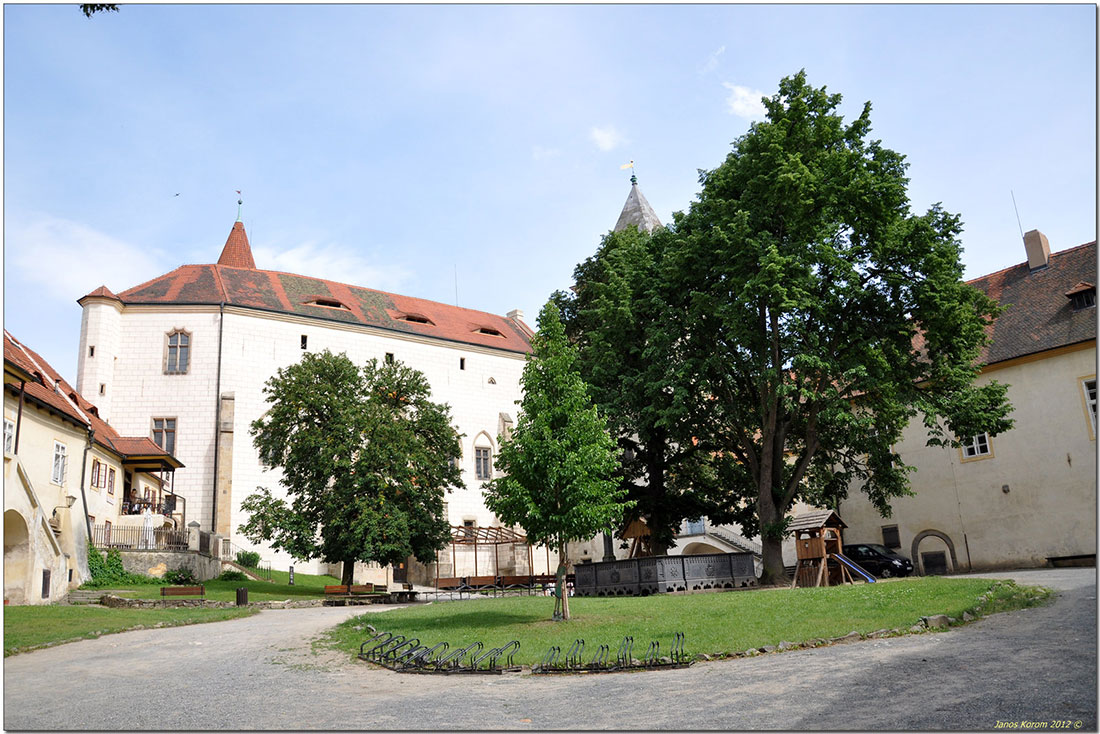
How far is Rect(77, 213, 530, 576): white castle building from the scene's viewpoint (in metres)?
44.9

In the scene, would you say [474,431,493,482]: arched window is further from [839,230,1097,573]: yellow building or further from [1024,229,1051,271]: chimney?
[1024,229,1051,271]: chimney

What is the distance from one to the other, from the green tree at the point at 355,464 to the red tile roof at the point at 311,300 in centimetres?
1625

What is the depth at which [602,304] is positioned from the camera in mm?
30047

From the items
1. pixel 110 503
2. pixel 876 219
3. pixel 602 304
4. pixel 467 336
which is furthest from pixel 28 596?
pixel 467 336

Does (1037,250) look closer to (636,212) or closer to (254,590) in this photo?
(636,212)

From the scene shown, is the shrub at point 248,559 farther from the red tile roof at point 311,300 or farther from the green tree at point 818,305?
the green tree at point 818,305

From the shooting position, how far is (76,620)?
19.1 metres

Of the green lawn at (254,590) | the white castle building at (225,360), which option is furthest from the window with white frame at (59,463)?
the white castle building at (225,360)

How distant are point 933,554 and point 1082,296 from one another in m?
12.0

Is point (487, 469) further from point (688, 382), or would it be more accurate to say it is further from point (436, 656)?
point (436, 656)

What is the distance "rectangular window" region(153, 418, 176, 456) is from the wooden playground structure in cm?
3436

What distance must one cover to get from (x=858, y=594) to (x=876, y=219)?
1238 cm

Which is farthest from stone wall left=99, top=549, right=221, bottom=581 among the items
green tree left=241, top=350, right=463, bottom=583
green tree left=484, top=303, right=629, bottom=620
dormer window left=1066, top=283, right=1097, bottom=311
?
dormer window left=1066, top=283, right=1097, bottom=311

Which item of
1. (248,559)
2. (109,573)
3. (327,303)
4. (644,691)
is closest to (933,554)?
(644,691)
